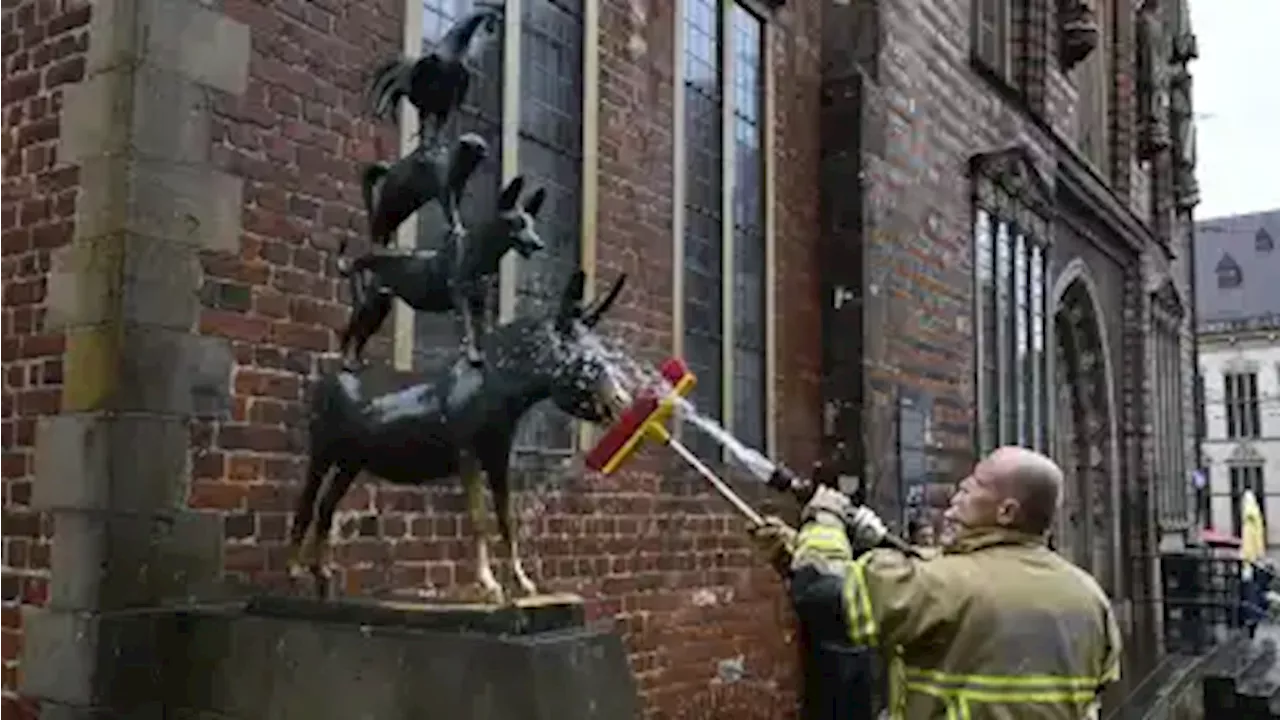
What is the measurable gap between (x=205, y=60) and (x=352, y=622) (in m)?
2.14

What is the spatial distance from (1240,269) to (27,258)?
195ft

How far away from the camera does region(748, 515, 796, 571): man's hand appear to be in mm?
3547

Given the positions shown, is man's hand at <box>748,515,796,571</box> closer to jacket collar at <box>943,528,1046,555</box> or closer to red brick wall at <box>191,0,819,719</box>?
jacket collar at <box>943,528,1046,555</box>

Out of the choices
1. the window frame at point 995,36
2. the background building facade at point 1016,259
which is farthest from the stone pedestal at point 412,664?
the window frame at point 995,36

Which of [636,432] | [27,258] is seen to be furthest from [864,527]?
[27,258]

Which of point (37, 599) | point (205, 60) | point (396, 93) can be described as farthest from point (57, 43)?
point (37, 599)

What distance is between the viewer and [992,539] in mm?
3189

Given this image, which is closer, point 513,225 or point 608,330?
point 513,225

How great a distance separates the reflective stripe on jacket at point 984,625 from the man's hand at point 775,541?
0.31 m

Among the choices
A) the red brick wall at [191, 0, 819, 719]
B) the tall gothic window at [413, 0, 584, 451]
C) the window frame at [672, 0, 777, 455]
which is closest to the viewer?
the red brick wall at [191, 0, 819, 719]

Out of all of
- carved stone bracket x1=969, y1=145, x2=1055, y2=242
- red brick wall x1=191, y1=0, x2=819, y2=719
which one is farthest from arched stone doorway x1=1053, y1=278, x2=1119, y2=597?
red brick wall x1=191, y1=0, x2=819, y2=719

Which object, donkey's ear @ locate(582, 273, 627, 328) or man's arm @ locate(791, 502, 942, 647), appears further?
donkey's ear @ locate(582, 273, 627, 328)

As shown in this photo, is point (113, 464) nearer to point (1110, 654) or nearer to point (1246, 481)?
point (1110, 654)

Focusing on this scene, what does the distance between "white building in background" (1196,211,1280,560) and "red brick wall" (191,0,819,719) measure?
53.2 metres
